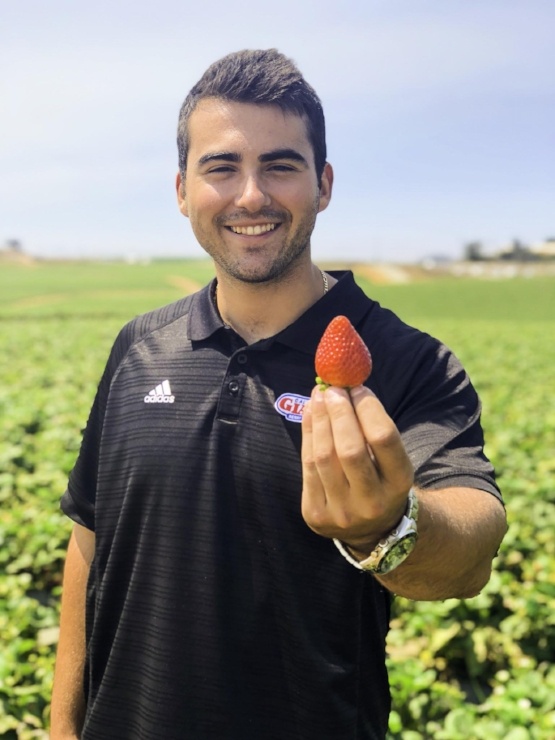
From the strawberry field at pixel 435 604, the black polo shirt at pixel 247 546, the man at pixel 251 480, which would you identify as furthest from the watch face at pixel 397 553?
the strawberry field at pixel 435 604

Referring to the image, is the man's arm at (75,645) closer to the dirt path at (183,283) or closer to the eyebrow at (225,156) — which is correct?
the eyebrow at (225,156)

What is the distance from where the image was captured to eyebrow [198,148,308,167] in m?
2.06

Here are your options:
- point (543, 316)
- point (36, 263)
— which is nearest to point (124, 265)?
point (36, 263)

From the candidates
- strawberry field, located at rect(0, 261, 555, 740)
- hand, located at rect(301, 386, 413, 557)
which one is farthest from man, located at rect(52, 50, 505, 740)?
strawberry field, located at rect(0, 261, 555, 740)

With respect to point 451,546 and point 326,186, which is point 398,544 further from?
point 326,186

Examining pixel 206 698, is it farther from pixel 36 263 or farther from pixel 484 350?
pixel 36 263

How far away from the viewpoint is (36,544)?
16.8 feet

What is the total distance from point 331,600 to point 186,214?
3.80 feet

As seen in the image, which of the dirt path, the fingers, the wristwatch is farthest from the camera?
the dirt path

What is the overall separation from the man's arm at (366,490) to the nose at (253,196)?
28.9 inches

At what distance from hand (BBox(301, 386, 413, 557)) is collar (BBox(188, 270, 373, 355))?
0.57 m

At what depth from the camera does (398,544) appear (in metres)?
1.52

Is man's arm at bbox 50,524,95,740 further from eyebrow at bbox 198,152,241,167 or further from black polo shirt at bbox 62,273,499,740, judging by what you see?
eyebrow at bbox 198,152,241,167

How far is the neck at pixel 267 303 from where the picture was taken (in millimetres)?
2170
